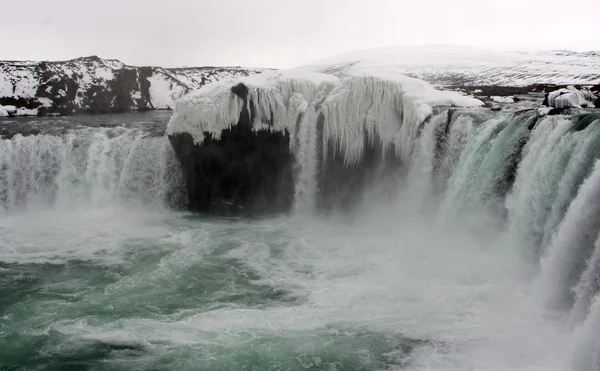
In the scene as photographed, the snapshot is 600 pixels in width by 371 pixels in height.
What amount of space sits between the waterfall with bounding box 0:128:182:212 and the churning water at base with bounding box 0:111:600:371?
70 cm

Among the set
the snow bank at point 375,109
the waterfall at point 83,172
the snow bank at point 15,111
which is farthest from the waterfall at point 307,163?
the snow bank at point 15,111

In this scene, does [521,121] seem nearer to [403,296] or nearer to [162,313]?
[403,296]

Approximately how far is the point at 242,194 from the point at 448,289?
8522 mm

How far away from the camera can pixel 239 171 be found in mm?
16250

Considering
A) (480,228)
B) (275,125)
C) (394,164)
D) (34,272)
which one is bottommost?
(34,272)

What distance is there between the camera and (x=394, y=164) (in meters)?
14.7

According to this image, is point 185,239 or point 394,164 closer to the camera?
point 185,239

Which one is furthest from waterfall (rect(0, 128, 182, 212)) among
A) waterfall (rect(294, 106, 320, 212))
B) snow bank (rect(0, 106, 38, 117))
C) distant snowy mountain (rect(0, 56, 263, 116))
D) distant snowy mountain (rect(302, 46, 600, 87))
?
distant snowy mountain (rect(302, 46, 600, 87))

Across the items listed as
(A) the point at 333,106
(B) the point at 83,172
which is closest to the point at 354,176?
(A) the point at 333,106

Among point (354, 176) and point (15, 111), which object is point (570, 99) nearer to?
point (354, 176)

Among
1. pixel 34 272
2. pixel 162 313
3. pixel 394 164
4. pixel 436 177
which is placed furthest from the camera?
pixel 394 164

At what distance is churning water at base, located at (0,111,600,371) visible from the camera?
7.53 meters

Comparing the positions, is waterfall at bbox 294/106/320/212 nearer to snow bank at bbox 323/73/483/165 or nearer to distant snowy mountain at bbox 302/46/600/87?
snow bank at bbox 323/73/483/165

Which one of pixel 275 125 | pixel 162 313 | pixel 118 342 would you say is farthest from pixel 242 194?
pixel 118 342
